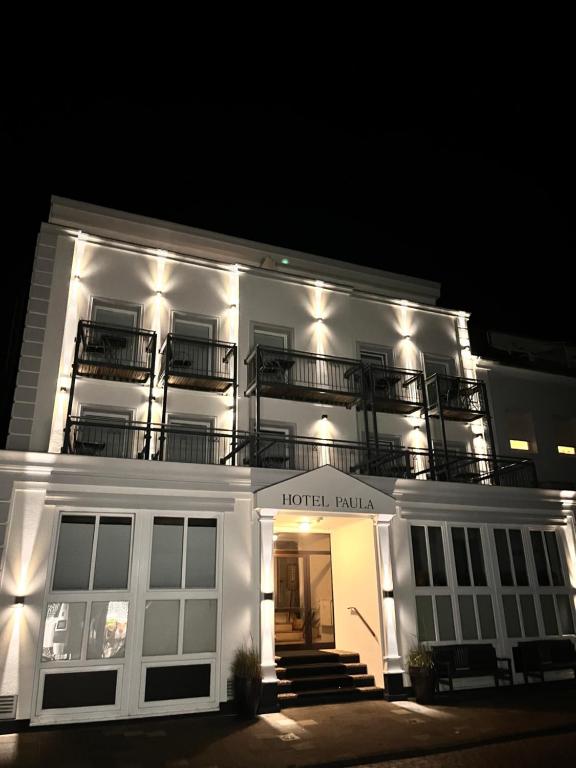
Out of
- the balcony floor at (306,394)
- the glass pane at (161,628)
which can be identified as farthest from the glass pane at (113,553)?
the balcony floor at (306,394)

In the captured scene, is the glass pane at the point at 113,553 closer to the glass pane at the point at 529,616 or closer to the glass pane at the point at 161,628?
the glass pane at the point at 161,628

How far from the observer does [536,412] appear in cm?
1748

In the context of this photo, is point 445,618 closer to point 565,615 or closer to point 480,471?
point 565,615

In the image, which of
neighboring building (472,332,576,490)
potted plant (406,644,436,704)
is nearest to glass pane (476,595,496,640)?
potted plant (406,644,436,704)

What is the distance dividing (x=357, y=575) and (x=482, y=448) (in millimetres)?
5933

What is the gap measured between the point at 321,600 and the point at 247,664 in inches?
169

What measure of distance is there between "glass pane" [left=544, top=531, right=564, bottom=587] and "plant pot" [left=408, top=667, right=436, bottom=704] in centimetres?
456

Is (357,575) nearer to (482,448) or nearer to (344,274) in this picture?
(482,448)

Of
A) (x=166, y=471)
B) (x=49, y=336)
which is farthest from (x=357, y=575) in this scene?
(x=49, y=336)

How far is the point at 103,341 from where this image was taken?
12.6 meters

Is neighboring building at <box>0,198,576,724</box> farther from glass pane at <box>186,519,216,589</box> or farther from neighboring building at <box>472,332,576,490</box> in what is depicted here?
neighboring building at <box>472,332,576,490</box>

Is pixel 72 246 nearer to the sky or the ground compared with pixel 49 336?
nearer to the sky

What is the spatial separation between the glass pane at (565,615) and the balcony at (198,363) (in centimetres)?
922

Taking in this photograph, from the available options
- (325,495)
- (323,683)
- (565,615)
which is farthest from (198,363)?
(565,615)
